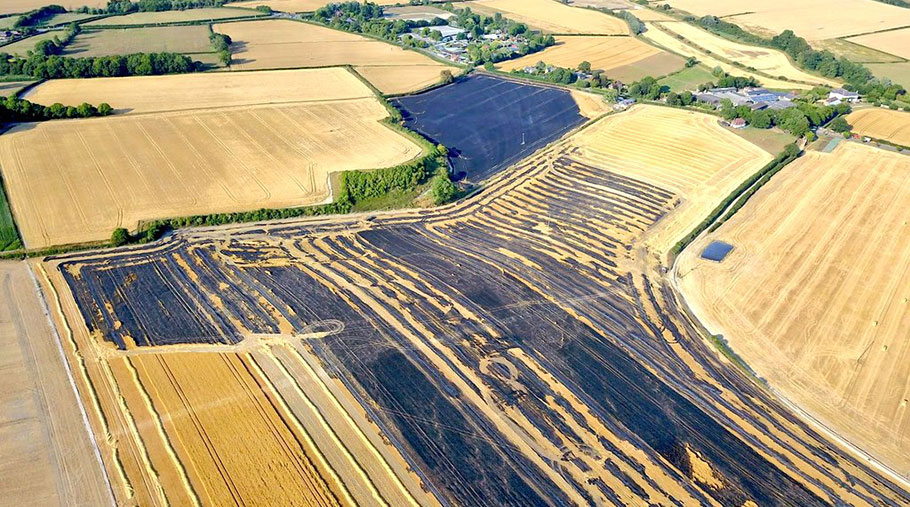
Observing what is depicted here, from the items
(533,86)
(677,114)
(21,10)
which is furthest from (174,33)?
(677,114)

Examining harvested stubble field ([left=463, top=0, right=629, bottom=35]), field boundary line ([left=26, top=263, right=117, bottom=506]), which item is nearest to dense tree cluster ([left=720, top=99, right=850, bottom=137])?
harvested stubble field ([left=463, top=0, right=629, bottom=35])

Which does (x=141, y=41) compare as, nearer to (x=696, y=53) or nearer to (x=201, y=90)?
(x=201, y=90)

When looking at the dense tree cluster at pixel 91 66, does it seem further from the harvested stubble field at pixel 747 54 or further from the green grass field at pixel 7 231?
the harvested stubble field at pixel 747 54

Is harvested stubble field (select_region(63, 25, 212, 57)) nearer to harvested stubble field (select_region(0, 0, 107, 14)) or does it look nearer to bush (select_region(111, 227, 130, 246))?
harvested stubble field (select_region(0, 0, 107, 14))

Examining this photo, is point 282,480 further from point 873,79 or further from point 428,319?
point 873,79

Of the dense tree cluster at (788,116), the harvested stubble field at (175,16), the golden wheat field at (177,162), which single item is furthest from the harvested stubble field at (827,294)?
the harvested stubble field at (175,16)

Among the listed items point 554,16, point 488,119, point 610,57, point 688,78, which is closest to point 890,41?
point 688,78

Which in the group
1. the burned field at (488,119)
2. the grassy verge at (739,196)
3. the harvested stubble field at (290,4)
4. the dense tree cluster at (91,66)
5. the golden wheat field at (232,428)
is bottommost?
the golden wheat field at (232,428)
